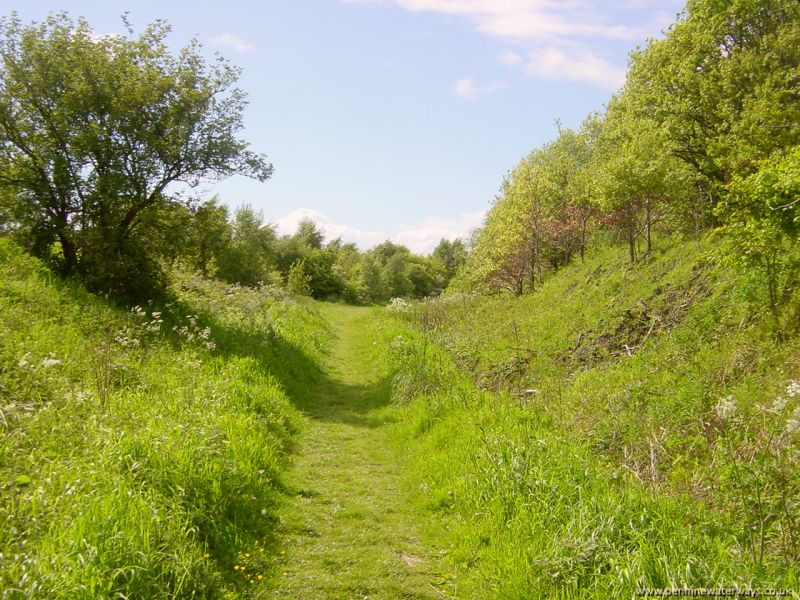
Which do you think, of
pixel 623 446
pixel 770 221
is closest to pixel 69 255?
pixel 623 446

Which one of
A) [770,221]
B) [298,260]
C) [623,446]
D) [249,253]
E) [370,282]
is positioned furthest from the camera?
[370,282]

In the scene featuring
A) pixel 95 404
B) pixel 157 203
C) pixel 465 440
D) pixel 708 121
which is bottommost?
pixel 465 440

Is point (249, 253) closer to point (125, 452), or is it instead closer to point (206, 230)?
point (206, 230)

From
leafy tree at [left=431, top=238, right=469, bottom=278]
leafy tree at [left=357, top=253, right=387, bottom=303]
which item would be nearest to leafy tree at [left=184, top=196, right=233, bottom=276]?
leafy tree at [left=357, top=253, right=387, bottom=303]

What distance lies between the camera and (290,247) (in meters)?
56.0

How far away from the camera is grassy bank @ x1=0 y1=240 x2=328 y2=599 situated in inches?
155

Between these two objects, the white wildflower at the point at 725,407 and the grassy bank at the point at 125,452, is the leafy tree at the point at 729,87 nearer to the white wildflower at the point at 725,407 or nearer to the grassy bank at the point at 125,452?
the white wildflower at the point at 725,407

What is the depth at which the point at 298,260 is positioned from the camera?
51.7m

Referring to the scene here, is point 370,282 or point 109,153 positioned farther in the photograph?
point 370,282

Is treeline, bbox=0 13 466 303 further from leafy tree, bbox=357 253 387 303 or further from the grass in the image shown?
leafy tree, bbox=357 253 387 303

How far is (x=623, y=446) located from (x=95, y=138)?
43.5 feet

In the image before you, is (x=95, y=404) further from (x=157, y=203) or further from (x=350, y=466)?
(x=157, y=203)

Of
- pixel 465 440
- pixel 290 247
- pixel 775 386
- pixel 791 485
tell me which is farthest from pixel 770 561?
pixel 290 247

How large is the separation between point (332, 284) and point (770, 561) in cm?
5506
